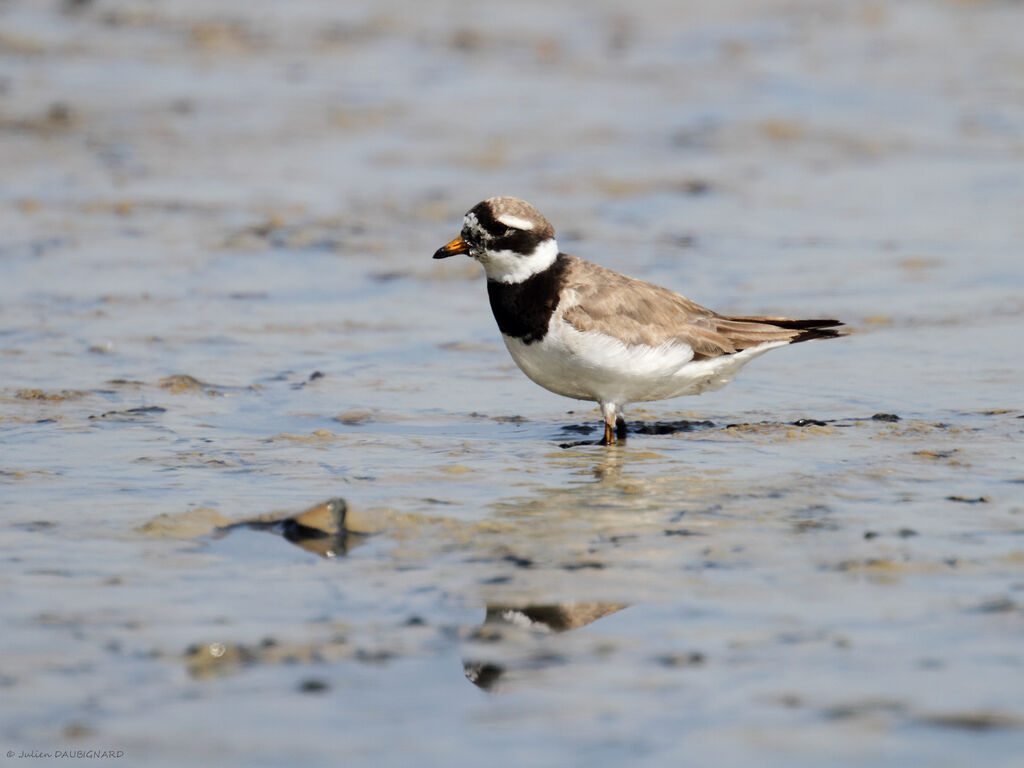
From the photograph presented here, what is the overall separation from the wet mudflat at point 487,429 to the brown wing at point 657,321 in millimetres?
438

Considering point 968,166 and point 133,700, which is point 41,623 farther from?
point 968,166

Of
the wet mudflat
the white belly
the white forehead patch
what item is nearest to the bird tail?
the white belly

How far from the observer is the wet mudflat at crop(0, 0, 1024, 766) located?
4.41 m

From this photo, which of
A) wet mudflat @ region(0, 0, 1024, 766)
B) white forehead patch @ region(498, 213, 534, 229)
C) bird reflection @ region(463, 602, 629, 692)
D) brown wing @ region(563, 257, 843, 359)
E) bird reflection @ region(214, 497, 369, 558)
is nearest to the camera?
wet mudflat @ region(0, 0, 1024, 766)

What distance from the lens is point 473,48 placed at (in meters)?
19.9

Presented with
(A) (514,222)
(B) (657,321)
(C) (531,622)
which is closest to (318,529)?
(C) (531,622)

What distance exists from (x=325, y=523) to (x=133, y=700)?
160 cm

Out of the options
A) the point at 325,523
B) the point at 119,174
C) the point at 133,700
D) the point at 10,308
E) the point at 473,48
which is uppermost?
the point at 473,48

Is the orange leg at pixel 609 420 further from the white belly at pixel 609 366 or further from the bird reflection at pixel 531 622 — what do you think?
the bird reflection at pixel 531 622

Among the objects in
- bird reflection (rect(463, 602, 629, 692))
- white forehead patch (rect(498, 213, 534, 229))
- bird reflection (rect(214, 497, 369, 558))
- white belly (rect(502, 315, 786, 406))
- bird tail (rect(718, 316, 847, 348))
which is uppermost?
white forehead patch (rect(498, 213, 534, 229))

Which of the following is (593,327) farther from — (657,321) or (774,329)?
(774,329)

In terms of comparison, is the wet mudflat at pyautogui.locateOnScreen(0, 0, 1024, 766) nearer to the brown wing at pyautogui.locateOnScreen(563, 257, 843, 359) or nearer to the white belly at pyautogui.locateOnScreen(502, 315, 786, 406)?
the white belly at pyautogui.locateOnScreen(502, 315, 786, 406)

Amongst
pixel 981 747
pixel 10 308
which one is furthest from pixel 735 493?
pixel 10 308

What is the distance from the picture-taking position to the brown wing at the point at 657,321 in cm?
775
